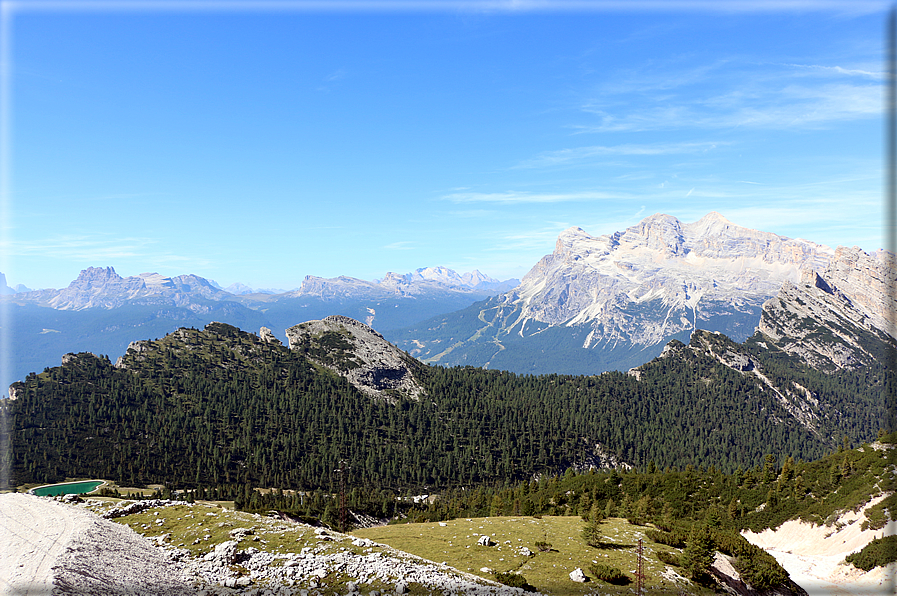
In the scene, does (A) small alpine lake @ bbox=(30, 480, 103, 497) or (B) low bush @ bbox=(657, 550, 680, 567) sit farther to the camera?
(A) small alpine lake @ bbox=(30, 480, 103, 497)

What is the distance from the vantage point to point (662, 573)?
58.8 meters

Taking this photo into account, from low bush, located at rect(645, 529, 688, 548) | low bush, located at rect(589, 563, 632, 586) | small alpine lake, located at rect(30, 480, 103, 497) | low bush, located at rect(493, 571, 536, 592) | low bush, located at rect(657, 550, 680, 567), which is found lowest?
small alpine lake, located at rect(30, 480, 103, 497)

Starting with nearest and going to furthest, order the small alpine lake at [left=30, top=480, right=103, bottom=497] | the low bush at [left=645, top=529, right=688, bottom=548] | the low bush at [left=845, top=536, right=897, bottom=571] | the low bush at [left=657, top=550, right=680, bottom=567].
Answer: the low bush at [left=657, top=550, right=680, bottom=567], the low bush at [left=645, top=529, right=688, bottom=548], the low bush at [left=845, top=536, right=897, bottom=571], the small alpine lake at [left=30, top=480, right=103, bottom=497]

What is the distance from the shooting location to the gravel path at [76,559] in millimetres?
43281

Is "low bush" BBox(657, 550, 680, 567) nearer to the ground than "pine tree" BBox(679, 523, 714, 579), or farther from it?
nearer to the ground

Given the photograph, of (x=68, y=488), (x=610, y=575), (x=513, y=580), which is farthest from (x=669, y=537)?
(x=68, y=488)

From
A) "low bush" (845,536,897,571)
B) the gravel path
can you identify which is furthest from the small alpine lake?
"low bush" (845,536,897,571)

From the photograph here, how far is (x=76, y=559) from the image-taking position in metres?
49.4

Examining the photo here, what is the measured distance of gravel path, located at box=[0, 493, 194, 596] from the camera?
43281 millimetres

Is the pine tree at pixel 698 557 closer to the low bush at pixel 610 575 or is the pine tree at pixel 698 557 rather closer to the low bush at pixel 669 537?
the low bush at pixel 610 575

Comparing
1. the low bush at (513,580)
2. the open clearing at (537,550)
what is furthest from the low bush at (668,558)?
the low bush at (513,580)

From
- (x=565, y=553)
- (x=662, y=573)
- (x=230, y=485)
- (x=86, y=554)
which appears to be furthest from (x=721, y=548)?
(x=230, y=485)

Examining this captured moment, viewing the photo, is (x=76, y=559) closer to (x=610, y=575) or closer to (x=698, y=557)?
(x=610, y=575)

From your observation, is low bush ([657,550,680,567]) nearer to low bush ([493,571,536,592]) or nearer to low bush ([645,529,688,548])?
low bush ([645,529,688,548])
